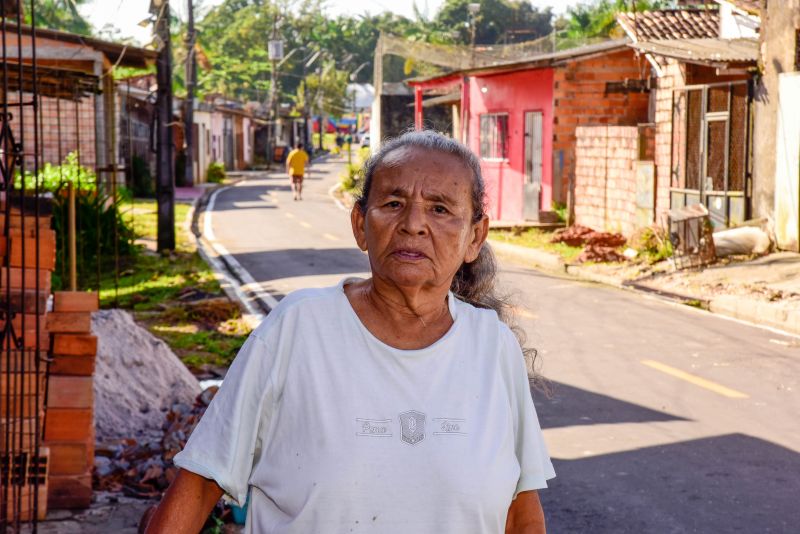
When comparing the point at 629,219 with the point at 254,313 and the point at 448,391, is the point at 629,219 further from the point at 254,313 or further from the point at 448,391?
the point at 448,391

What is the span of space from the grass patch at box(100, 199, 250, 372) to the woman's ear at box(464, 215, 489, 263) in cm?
755

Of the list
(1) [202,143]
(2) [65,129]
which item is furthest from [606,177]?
(1) [202,143]

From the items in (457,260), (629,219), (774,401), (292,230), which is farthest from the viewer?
(292,230)

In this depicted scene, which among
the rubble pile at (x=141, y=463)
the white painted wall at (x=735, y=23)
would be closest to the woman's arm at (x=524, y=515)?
the rubble pile at (x=141, y=463)

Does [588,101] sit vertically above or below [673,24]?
below

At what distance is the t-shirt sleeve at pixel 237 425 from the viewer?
2.51 meters

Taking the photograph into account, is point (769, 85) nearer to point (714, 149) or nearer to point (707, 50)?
point (707, 50)

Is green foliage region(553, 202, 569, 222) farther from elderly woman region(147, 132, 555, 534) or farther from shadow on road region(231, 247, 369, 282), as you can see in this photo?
elderly woman region(147, 132, 555, 534)

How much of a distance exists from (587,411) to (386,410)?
21.8ft

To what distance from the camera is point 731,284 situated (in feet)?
51.8

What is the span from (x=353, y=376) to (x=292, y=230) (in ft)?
80.8

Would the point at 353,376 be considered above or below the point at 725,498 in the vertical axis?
above

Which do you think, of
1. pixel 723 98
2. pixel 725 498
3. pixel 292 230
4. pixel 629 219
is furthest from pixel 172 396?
pixel 292 230

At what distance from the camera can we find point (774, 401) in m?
9.24
